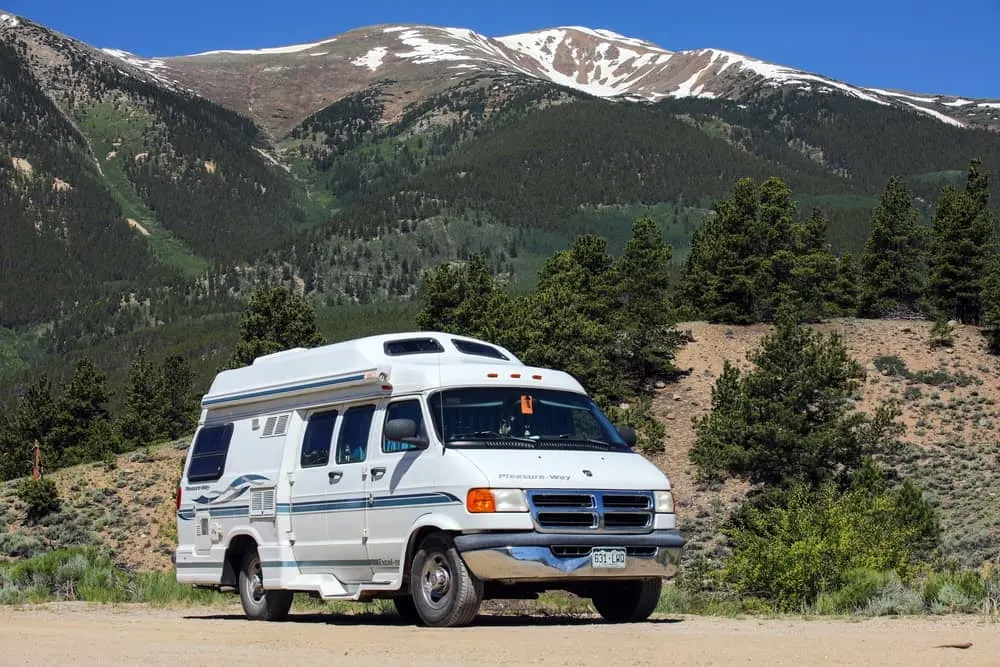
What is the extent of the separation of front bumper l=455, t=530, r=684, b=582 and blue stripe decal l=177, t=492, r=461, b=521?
51 centimetres

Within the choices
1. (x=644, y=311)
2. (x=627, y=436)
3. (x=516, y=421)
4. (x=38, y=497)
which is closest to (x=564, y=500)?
(x=516, y=421)

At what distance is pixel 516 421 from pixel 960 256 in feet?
212

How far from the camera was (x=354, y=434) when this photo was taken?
14.3 metres

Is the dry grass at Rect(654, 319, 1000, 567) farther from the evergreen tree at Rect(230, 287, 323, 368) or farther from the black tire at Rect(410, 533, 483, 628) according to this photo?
the black tire at Rect(410, 533, 483, 628)

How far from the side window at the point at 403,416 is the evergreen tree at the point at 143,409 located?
6762 cm

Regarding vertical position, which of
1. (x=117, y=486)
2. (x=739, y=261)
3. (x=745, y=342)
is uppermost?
(x=739, y=261)

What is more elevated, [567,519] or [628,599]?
[567,519]

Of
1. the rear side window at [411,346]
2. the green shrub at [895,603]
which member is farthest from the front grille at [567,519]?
the green shrub at [895,603]

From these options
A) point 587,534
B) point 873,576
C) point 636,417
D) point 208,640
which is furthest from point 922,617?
point 636,417

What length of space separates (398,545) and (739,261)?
54636mm

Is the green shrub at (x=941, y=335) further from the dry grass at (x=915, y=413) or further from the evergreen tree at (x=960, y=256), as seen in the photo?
the evergreen tree at (x=960, y=256)

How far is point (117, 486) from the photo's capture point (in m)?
58.5

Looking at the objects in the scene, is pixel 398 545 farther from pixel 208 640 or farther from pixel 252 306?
pixel 252 306

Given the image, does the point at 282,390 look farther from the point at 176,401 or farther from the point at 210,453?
the point at 176,401
